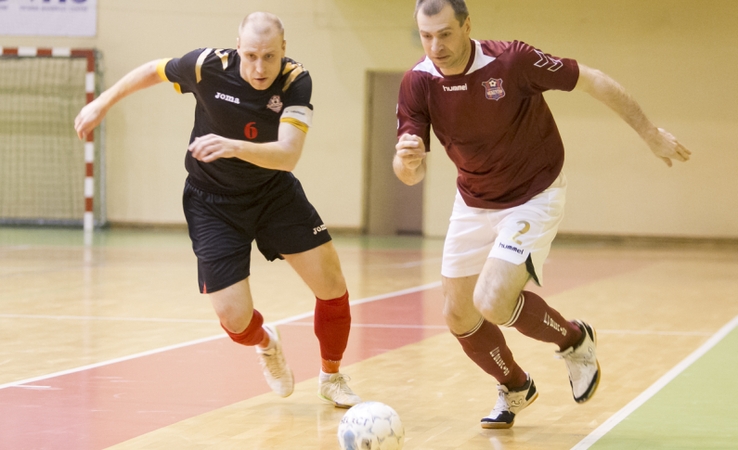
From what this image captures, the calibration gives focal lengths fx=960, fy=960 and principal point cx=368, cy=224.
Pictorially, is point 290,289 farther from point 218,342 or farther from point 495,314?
point 495,314

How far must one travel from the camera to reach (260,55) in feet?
14.3

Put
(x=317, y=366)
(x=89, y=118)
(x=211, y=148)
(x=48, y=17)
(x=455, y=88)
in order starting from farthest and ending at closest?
1. (x=48, y=17)
2. (x=317, y=366)
3. (x=89, y=118)
4. (x=455, y=88)
5. (x=211, y=148)

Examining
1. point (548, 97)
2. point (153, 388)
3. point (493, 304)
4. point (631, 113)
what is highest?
point (631, 113)

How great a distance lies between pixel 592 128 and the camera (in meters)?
16.8

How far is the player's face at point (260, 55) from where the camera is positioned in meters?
4.33

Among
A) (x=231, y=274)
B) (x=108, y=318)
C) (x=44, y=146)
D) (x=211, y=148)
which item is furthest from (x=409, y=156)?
(x=44, y=146)

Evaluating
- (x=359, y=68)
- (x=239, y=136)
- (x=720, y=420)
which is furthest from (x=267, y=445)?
(x=359, y=68)

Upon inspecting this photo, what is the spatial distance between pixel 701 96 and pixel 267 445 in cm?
1425

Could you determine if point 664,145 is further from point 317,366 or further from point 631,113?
point 317,366

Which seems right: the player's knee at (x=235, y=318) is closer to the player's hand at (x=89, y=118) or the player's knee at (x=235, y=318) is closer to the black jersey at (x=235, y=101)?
the black jersey at (x=235, y=101)

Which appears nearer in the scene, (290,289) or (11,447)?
(11,447)

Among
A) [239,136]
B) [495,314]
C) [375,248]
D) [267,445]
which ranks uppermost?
[239,136]

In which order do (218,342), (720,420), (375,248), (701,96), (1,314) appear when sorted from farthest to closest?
(701,96) < (375,248) < (1,314) < (218,342) < (720,420)

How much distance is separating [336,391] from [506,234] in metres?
1.23
